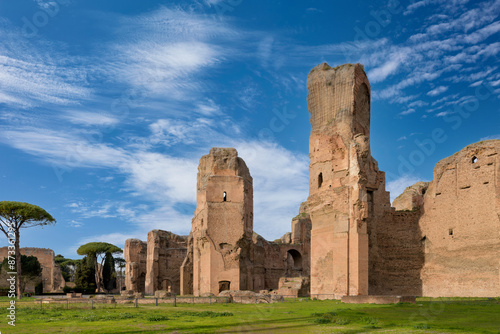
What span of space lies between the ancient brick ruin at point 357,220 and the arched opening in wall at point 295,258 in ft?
41.1

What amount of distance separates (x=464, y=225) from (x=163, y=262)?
27.7m

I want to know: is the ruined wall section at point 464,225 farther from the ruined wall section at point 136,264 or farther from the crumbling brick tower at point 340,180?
the ruined wall section at point 136,264

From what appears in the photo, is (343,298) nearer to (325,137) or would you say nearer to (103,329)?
(325,137)

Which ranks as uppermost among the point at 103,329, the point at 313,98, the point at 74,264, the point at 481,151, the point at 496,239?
the point at 313,98

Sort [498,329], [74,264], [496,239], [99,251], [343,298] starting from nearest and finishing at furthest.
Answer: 1. [498,329]
2. [343,298]
3. [496,239]
4. [99,251]
5. [74,264]

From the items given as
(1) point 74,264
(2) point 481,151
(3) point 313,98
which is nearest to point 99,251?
(1) point 74,264

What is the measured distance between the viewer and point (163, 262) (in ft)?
141

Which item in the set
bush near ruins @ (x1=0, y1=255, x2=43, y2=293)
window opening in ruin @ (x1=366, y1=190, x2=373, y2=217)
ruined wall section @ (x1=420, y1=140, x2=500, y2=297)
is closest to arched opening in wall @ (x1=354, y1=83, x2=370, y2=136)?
window opening in ruin @ (x1=366, y1=190, x2=373, y2=217)

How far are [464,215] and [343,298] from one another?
8463 mm

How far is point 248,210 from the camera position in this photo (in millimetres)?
32469

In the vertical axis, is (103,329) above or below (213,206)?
below

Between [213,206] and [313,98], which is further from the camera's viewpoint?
[213,206]

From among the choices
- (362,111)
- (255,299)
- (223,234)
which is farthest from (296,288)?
(362,111)

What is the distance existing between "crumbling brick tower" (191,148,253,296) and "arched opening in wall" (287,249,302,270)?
1244 centimetres
